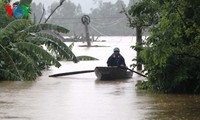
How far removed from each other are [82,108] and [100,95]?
9.80ft

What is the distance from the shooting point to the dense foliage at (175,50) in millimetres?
13758

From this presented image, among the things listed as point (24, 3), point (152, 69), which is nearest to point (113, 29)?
point (24, 3)

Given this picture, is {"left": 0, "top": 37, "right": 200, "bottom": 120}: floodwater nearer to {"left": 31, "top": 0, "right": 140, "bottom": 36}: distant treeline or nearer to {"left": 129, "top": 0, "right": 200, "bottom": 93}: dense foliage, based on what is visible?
{"left": 129, "top": 0, "right": 200, "bottom": 93}: dense foliage

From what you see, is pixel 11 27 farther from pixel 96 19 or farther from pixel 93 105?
pixel 96 19

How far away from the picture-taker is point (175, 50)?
14555 mm

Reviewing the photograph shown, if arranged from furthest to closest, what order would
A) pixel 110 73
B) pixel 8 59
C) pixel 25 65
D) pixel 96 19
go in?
pixel 96 19 → pixel 8 59 → pixel 110 73 → pixel 25 65

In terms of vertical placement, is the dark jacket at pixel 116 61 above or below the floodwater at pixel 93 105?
above

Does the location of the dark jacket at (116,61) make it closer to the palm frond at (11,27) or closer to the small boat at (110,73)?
the small boat at (110,73)

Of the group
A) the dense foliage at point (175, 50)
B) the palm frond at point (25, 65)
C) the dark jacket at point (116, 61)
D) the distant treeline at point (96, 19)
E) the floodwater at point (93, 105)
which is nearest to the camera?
the floodwater at point (93, 105)

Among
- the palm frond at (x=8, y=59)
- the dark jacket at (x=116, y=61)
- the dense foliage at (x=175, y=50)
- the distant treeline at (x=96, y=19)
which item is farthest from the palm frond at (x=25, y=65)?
the distant treeline at (x=96, y=19)

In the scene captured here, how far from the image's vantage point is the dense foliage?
45.1 ft

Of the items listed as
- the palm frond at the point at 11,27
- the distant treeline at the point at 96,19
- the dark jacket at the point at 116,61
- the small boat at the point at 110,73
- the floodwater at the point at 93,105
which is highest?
the distant treeline at the point at 96,19

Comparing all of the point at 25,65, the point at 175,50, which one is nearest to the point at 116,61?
the point at 25,65

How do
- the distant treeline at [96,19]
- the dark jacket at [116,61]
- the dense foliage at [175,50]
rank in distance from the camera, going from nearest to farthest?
the dense foliage at [175,50] → the dark jacket at [116,61] → the distant treeline at [96,19]
